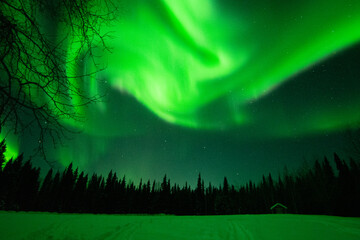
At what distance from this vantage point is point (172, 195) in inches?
2901

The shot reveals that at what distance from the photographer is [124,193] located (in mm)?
71625

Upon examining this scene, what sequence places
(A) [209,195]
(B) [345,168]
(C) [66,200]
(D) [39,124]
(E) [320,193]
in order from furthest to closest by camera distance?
(A) [209,195] < (C) [66,200] < (E) [320,193] < (B) [345,168] < (D) [39,124]

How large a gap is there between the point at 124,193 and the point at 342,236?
247 feet

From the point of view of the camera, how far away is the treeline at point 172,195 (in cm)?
3888

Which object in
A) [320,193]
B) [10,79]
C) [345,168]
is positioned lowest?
[10,79]

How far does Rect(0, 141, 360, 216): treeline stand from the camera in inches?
1531

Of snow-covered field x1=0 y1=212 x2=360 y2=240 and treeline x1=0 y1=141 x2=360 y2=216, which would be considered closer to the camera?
snow-covered field x1=0 y1=212 x2=360 y2=240

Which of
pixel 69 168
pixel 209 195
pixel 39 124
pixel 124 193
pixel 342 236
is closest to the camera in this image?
pixel 39 124

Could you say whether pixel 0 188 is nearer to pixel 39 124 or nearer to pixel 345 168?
pixel 39 124

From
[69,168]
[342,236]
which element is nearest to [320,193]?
[342,236]

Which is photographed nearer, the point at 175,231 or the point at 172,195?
the point at 175,231

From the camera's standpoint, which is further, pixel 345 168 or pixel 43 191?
pixel 43 191

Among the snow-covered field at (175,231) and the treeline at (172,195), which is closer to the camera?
the snow-covered field at (175,231)

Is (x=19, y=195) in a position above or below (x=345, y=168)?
below
